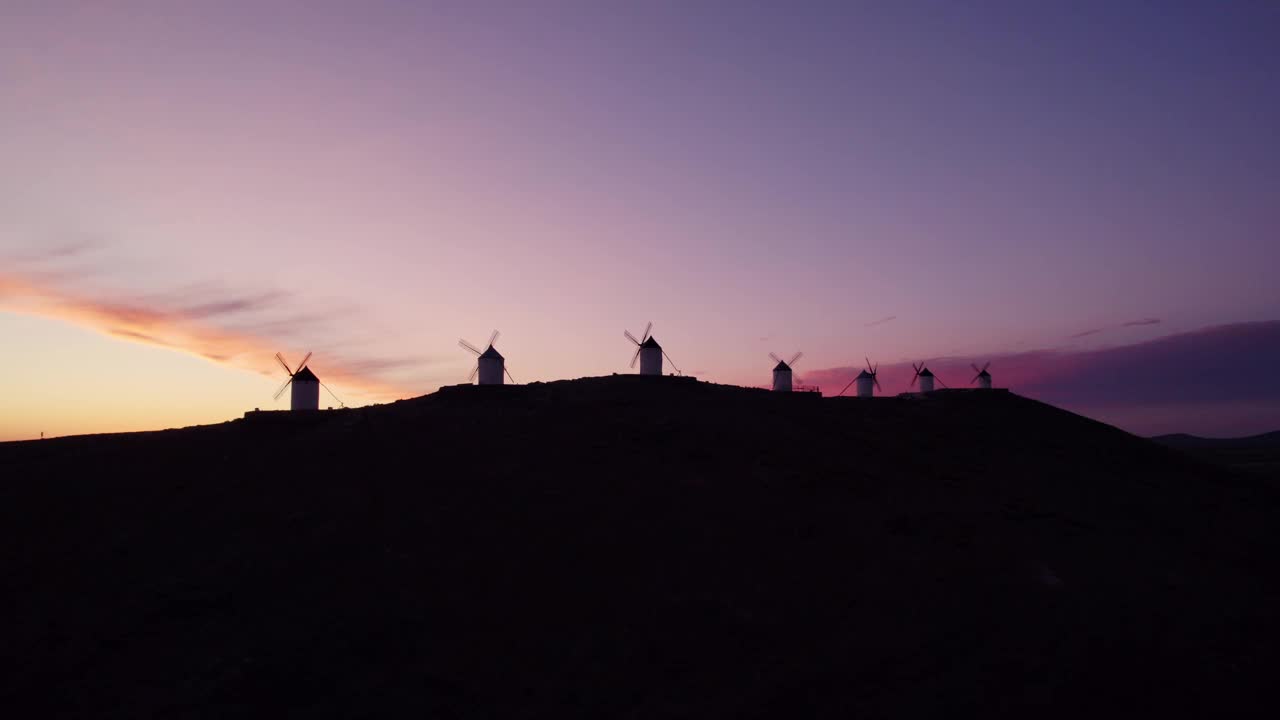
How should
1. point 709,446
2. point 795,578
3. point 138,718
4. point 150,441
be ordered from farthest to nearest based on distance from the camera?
point 150,441 → point 709,446 → point 795,578 → point 138,718

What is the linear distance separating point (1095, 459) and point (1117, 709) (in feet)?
115

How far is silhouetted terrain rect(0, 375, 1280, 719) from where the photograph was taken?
18.9 meters

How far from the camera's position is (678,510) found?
2991 cm

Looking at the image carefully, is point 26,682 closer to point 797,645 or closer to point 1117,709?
point 797,645

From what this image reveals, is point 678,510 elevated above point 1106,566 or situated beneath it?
elevated above

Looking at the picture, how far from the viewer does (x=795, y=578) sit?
2512cm

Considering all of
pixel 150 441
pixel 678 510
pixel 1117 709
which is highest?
pixel 150 441

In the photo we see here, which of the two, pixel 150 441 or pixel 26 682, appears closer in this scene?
pixel 26 682

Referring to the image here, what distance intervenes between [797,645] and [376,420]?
2778 centimetres

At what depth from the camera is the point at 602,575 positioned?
24.5 metres

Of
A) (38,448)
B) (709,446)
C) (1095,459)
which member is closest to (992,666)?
(709,446)

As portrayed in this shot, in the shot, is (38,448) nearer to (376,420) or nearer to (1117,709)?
(376,420)

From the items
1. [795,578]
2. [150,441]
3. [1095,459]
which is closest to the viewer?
[795,578]

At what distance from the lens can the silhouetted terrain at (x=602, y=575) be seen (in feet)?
61.9
